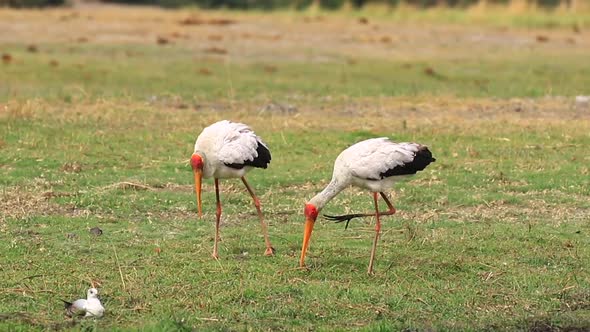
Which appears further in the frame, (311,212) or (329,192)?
(329,192)

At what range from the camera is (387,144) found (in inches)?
307

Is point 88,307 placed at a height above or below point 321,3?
above

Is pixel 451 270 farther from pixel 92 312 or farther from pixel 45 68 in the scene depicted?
pixel 45 68

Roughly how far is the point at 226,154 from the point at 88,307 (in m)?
1.92

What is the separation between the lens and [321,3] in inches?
1280

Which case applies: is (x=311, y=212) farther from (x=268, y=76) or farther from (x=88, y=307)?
(x=268, y=76)

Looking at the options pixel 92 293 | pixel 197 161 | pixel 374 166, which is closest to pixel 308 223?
pixel 374 166

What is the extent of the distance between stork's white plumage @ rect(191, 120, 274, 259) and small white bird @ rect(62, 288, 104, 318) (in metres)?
1.55

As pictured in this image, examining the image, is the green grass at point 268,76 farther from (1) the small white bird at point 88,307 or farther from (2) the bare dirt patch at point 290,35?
(1) the small white bird at point 88,307

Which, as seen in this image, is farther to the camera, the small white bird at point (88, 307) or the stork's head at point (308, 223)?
the stork's head at point (308, 223)

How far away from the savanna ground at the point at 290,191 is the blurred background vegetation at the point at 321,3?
23.6 ft

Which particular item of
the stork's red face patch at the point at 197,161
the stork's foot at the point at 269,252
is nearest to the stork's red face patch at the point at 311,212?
the stork's foot at the point at 269,252

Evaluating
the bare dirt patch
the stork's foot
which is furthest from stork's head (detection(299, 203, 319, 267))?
the bare dirt patch

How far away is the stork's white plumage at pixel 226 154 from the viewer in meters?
8.04
